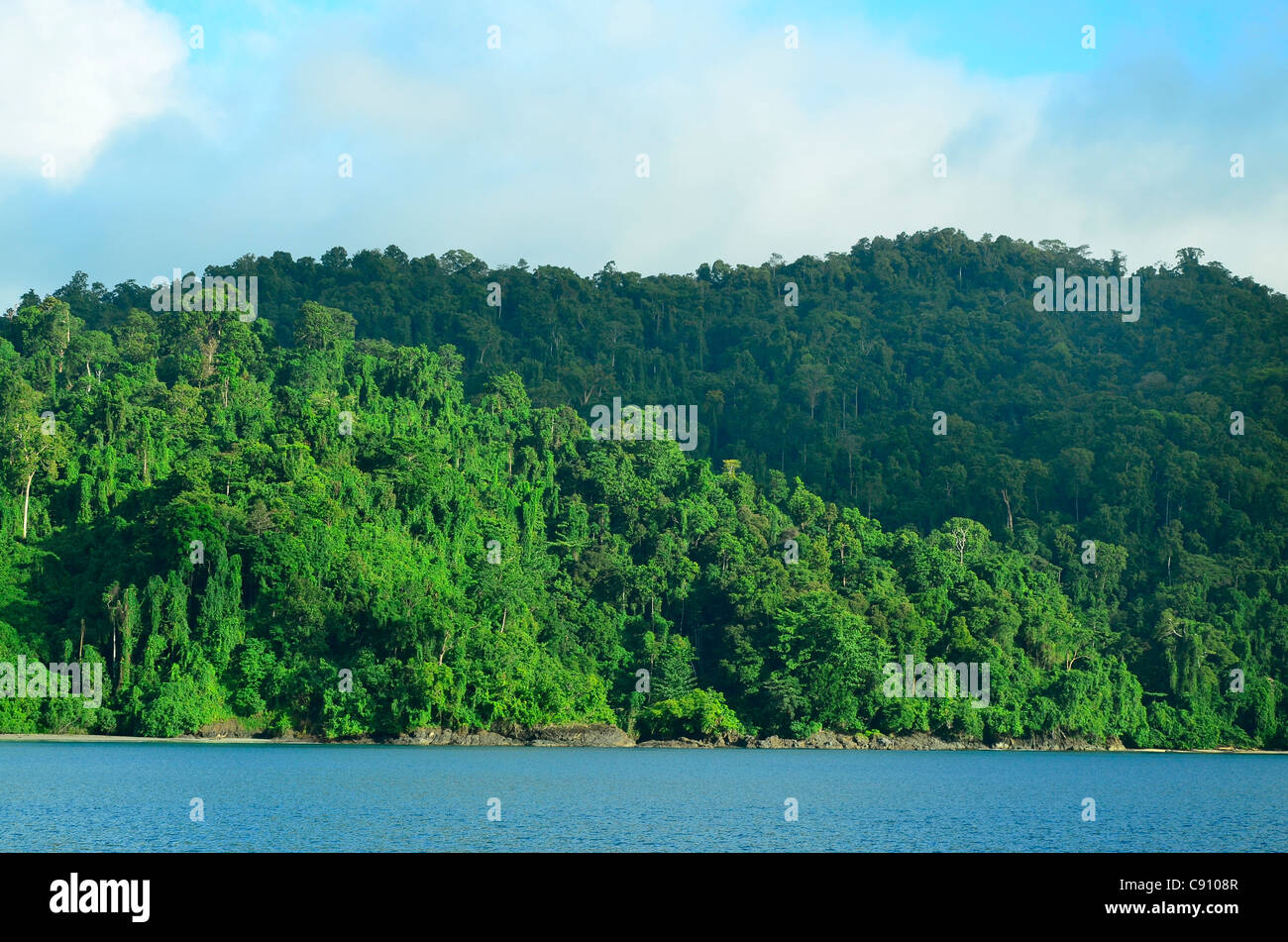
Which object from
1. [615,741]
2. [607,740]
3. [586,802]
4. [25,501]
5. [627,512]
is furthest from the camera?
[627,512]

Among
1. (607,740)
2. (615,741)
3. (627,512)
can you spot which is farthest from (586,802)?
(627,512)

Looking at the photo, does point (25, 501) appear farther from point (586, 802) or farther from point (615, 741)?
point (586, 802)

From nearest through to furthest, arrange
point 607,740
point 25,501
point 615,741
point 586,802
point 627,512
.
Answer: point 586,802 < point 607,740 < point 615,741 < point 25,501 < point 627,512

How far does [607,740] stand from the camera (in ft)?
217

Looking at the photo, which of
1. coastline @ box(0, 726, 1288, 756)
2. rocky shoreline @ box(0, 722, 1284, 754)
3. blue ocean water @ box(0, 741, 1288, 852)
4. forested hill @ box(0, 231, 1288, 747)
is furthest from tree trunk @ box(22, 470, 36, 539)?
blue ocean water @ box(0, 741, 1288, 852)

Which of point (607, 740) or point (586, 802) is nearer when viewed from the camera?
point (586, 802)

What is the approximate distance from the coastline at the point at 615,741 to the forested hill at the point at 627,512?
713 millimetres

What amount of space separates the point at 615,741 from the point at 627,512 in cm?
2155

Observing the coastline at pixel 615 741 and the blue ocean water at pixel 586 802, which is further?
the coastline at pixel 615 741

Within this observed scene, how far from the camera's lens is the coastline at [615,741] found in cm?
5762

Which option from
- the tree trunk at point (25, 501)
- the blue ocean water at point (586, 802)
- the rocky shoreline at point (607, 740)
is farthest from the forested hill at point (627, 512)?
the blue ocean water at point (586, 802)

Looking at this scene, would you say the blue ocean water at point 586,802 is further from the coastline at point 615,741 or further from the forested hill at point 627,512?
the forested hill at point 627,512

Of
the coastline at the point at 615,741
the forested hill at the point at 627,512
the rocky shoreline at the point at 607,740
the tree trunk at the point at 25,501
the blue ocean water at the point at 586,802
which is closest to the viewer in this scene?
the blue ocean water at the point at 586,802
